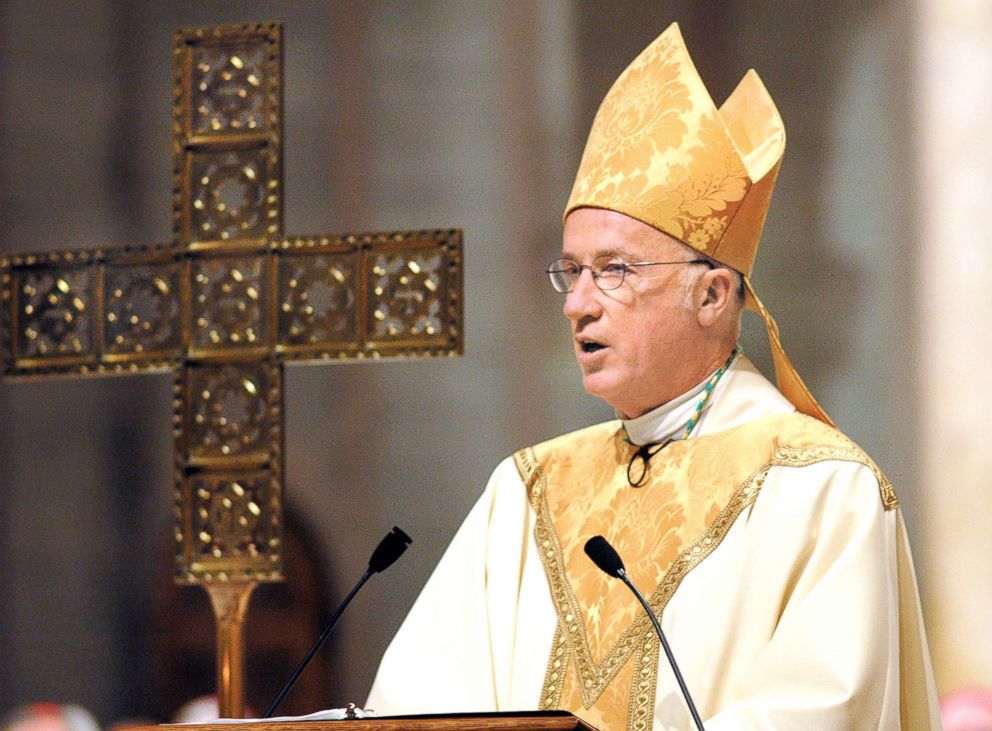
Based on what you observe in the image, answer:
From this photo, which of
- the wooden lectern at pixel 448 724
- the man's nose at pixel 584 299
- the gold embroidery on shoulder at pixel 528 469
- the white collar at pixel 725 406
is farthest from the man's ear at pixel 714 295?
the wooden lectern at pixel 448 724

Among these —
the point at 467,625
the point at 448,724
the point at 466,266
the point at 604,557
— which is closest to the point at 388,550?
the point at 467,625

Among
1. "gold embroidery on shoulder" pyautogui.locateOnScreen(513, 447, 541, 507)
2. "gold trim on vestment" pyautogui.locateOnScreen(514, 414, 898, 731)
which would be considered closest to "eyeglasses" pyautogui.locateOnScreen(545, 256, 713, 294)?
"gold trim on vestment" pyautogui.locateOnScreen(514, 414, 898, 731)

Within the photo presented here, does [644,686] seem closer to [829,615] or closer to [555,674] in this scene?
[555,674]

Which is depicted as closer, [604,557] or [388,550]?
[604,557]

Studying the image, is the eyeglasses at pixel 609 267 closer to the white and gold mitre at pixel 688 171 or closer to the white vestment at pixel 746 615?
the white and gold mitre at pixel 688 171

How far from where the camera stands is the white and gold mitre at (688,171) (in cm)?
450

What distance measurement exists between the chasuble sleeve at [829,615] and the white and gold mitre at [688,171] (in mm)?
393

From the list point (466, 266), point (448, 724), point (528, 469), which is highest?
point (466, 266)

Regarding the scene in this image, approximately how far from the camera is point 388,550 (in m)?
4.20

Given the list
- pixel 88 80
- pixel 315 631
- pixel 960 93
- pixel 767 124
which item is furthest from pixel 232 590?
pixel 960 93

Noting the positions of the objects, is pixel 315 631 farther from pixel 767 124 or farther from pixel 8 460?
pixel 767 124

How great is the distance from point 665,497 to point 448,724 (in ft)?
4.23

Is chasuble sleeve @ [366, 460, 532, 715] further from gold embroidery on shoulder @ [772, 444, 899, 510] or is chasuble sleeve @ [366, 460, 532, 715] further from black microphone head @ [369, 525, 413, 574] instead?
gold embroidery on shoulder @ [772, 444, 899, 510]

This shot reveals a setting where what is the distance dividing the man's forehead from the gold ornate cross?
116 centimetres
